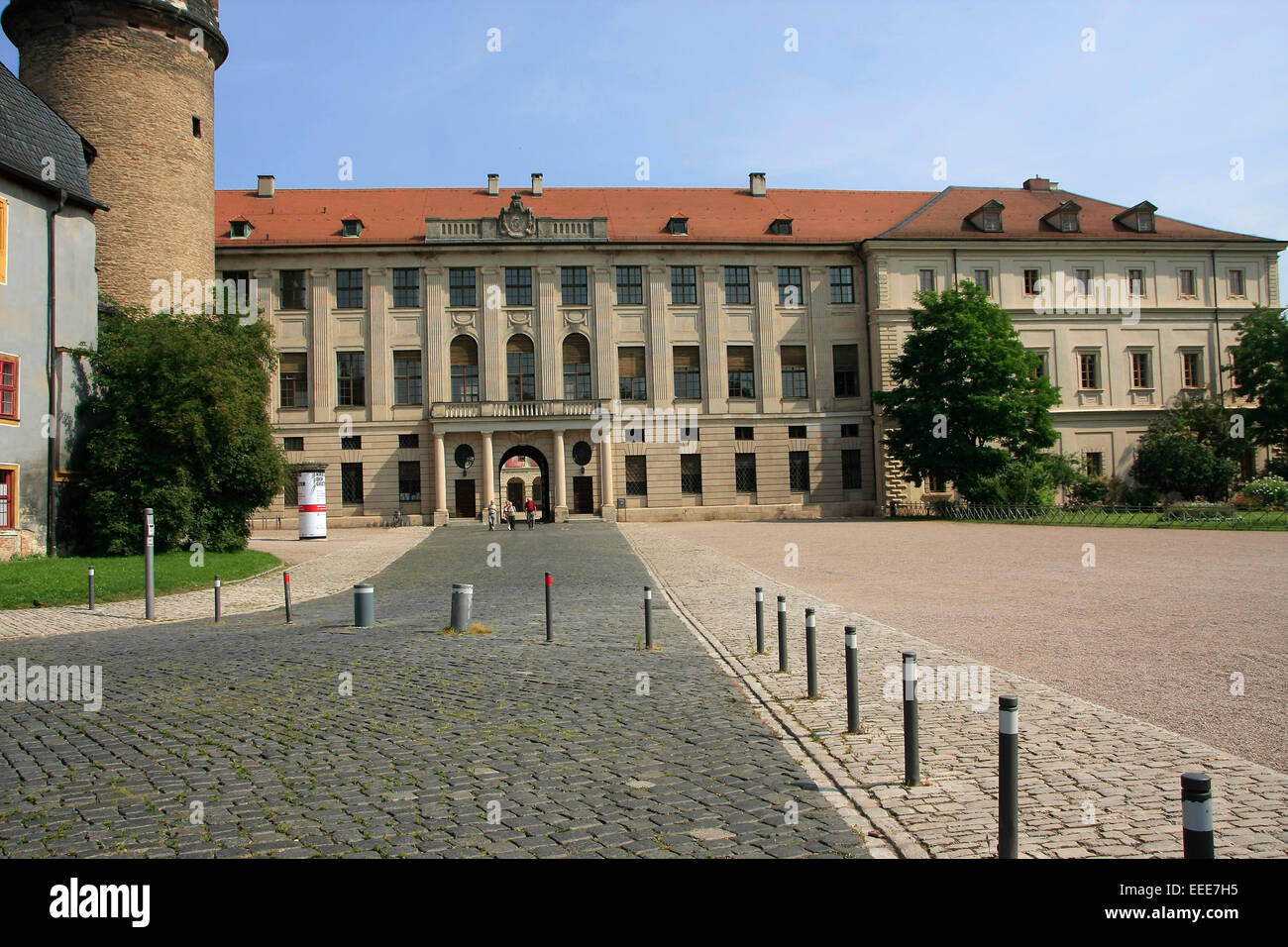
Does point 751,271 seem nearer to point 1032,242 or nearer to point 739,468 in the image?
point 739,468

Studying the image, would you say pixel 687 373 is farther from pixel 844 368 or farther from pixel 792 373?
pixel 844 368

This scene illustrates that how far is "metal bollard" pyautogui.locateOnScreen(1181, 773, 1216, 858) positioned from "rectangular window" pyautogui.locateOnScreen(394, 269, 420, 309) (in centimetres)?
5409

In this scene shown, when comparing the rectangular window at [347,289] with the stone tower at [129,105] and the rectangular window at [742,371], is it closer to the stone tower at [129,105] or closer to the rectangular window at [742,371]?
the stone tower at [129,105]

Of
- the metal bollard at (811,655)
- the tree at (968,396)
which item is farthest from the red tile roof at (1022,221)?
the metal bollard at (811,655)

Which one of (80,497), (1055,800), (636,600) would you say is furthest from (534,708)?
(80,497)

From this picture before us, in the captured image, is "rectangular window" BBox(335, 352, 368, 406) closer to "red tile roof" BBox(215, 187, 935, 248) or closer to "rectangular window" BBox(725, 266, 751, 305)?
"red tile roof" BBox(215, 187, 935, 248)

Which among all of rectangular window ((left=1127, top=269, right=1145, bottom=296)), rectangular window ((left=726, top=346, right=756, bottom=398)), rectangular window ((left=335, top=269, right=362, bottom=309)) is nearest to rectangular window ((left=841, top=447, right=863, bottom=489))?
rectangular window ((left=726, top=346, right=756, bottom=398))

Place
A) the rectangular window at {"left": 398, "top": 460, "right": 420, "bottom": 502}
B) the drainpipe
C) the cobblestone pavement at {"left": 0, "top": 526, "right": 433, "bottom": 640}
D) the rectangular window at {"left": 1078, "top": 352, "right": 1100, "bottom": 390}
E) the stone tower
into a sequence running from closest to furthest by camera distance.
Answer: the cobblestone pavement at {"left": 0, "top": 526, "right": 433, "bottom": 640}, the drainpipe, the stone tower, the rectangular window at {"left": 398, "top": 460, "right": 420, "bottom": 502}, the rectangular window at {"left": 1078, "top": 352, "right": 1100, "bottom": 390}

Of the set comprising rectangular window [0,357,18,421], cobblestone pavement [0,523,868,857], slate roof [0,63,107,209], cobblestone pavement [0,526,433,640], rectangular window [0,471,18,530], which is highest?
slate roof [0,63,107,209]

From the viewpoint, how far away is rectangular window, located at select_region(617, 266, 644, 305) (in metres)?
55.4

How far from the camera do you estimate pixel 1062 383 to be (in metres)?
57.2

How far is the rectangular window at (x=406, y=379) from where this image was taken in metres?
53.9

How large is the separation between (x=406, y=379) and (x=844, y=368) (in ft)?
82.3

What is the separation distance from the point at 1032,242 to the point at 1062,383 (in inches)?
330
